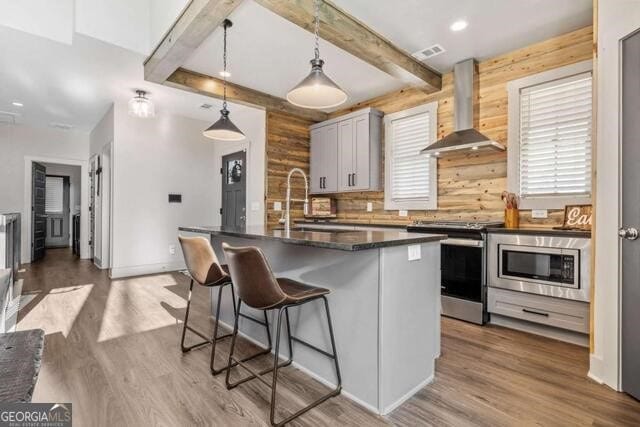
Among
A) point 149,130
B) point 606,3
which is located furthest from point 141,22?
point 606,3

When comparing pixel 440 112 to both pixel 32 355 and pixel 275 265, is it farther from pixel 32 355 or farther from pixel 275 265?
pixel 32 355

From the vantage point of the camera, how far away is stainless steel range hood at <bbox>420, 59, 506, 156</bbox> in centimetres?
358

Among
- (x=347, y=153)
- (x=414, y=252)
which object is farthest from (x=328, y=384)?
(x=347, y=153)

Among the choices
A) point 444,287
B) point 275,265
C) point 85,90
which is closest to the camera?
point 275,265

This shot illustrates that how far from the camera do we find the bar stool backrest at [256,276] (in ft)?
5.60

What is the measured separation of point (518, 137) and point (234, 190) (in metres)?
4.34

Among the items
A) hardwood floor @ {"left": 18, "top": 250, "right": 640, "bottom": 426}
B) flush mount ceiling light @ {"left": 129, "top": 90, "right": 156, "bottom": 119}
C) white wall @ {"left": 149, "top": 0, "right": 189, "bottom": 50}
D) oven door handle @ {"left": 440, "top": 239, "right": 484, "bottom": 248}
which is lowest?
hardwood floor @ {"left": 18, "top": 250, "right": 640, "bottom": 426}

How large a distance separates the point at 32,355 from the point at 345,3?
299 cm

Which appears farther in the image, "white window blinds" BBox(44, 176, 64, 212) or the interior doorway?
"white window blinds" BBox(44, 176, 64, 212)

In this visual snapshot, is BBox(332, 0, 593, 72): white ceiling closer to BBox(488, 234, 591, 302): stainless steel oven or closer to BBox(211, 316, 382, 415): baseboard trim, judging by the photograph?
BBox(488, 234, 591, 302): stainless steel oven

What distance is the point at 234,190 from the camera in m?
5.83

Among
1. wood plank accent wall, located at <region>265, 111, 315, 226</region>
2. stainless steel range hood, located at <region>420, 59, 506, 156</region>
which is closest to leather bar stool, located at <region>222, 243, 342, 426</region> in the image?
stainless steel range hood, located at <region>420, 59, 506, 156</region>

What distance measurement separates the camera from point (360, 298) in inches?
74.1

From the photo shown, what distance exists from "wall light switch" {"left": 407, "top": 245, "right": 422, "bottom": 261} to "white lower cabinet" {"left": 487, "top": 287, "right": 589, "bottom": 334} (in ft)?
5.52
